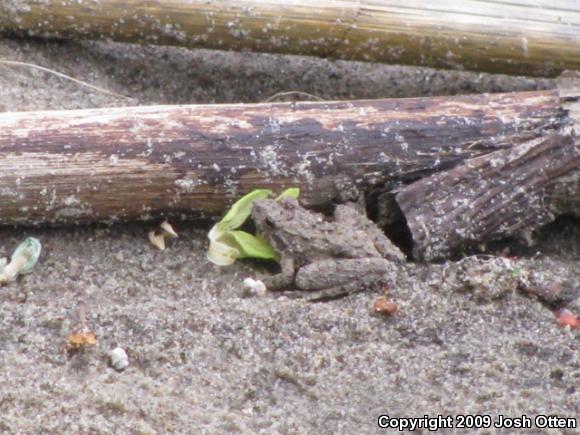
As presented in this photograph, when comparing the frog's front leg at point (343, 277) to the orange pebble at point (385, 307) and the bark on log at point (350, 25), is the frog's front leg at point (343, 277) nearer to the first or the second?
the orange pebble at point (385, 307)

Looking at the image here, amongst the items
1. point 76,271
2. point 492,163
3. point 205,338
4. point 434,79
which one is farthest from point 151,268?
point 434,79

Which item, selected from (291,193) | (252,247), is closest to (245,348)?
(252,247)

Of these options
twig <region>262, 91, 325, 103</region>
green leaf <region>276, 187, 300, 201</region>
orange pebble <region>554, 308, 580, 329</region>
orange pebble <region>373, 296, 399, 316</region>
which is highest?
twig <region>262, 91, 325, 103</region>

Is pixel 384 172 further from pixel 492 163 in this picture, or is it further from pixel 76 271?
pixel 76 271

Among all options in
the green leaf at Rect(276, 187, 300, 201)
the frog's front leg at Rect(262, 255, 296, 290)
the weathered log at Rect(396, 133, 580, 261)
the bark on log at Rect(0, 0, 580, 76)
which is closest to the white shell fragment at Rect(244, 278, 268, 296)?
the frog's front leg at Rect(262, 255, 296, 290)

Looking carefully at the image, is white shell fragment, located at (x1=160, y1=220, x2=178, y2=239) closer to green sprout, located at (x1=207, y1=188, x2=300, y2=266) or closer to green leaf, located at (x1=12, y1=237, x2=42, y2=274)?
green sprout, located at (x1=207, y1=188, x2=300, y2=266)

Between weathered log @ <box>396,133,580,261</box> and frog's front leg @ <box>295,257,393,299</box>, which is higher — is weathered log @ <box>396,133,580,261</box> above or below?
above

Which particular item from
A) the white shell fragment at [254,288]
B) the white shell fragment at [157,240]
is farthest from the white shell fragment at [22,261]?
the white shell fragment at [254,288]
